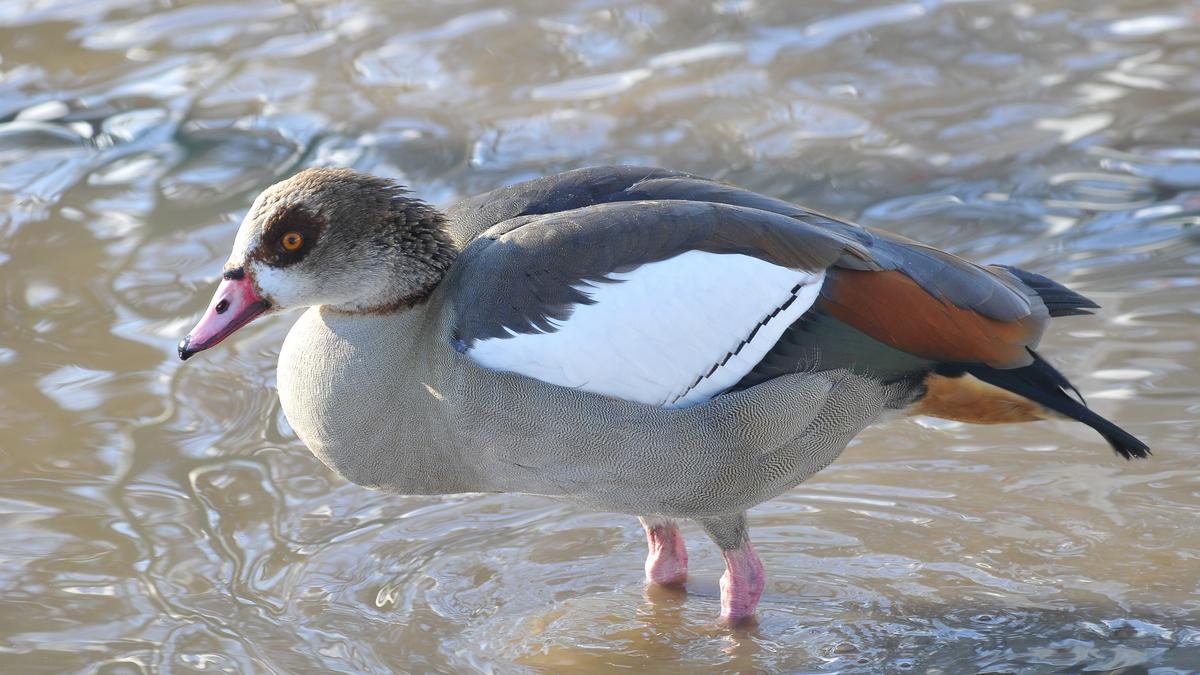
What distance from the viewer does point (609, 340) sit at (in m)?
4.52

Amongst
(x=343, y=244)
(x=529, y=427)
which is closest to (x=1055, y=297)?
(x=529, y=427)

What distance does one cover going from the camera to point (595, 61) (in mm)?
8914

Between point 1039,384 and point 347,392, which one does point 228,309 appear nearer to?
point 347,392

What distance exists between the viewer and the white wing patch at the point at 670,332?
4496mm

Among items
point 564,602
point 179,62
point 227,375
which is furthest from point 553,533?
point 179,62

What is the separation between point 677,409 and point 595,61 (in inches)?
187

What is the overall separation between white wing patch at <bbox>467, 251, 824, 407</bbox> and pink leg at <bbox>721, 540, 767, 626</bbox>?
0.68 metres

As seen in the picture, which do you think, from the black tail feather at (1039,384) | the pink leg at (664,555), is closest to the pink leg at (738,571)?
the pink leg at (664,555)

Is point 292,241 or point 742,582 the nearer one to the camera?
point 292,241

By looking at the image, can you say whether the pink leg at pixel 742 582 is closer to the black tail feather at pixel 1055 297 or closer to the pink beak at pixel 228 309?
the black tail feather at pixel 1055 297

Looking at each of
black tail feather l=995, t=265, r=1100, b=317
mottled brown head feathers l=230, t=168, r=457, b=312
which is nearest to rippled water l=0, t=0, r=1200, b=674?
black tail feather l=995, t=265, r=1100, b=317

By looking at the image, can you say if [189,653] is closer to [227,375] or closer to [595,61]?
[227,375]

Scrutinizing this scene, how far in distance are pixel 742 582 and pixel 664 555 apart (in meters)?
0.33

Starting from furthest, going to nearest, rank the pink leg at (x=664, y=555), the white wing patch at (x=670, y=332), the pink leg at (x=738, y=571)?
the pink leg at (x=664, y=555) → the pink leg at (x=738, y=571) → the white wing patch at (x=670, y=332)
